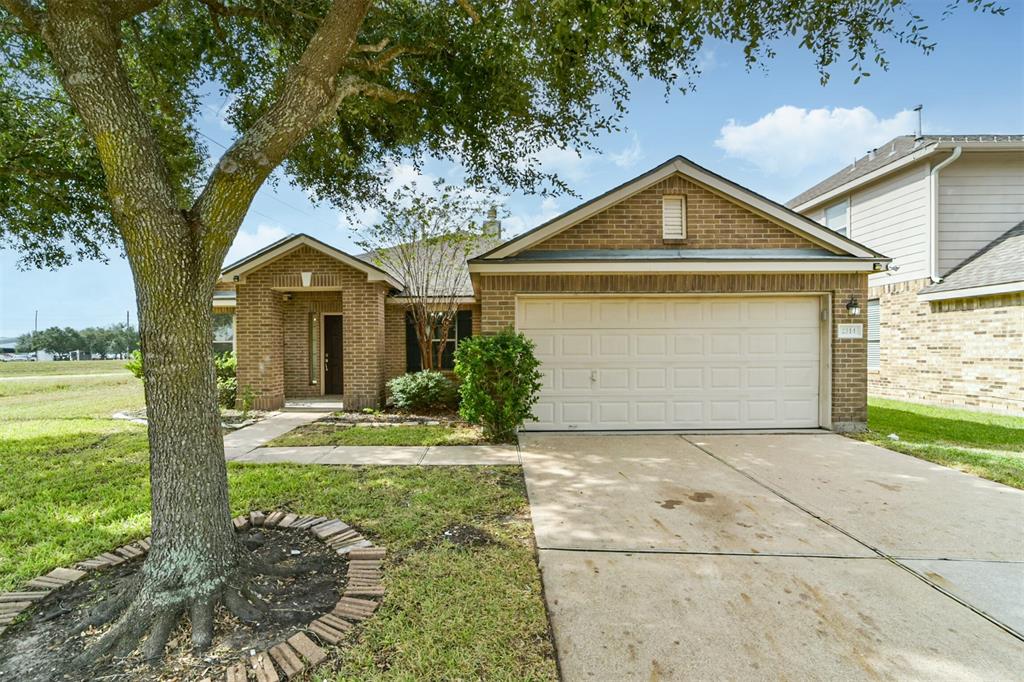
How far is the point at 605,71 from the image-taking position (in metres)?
6.04

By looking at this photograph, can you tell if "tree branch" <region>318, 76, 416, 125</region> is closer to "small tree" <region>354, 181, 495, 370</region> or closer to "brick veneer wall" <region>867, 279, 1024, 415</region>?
"small tree" <region>354, 181, 495, 370</region>

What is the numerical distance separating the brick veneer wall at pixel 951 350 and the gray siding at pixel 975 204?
1184 mm

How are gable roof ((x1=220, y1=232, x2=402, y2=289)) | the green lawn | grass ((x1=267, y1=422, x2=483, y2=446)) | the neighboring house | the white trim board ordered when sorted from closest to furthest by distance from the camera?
1. the green lawn
2. grass ((x1=267, y1=422, x2=483, y2=446))
3. the white trim board
4. the neighboring house
5. gable roof ((x1=220, y1=232, x2=402, y2=289))

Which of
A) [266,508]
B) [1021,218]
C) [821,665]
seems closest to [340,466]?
[266,508]

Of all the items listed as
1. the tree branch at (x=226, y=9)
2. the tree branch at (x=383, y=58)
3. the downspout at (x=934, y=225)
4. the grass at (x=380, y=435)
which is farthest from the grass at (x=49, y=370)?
the downspout at (x=934, y=225)

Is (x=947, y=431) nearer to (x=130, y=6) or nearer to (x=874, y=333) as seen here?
(x=874, y=333)

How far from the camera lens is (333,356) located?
1241 cm

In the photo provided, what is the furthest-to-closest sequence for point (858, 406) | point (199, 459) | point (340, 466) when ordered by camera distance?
1. point (858, 406)
2. point (340, 466)
3. point (199, 459)

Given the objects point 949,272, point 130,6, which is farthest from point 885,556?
point 949,272

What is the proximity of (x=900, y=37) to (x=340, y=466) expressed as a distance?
8.37m

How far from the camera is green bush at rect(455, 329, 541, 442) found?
6840mm

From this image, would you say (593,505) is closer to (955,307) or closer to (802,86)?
(802,86)

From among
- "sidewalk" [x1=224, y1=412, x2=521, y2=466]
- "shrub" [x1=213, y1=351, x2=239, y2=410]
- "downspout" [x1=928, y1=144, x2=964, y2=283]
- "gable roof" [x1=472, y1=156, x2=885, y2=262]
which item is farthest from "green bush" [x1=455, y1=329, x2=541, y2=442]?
"downspout" [x1=928, y1=144, x2=964, y2=283]

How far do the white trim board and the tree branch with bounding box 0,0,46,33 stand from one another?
14.1m
